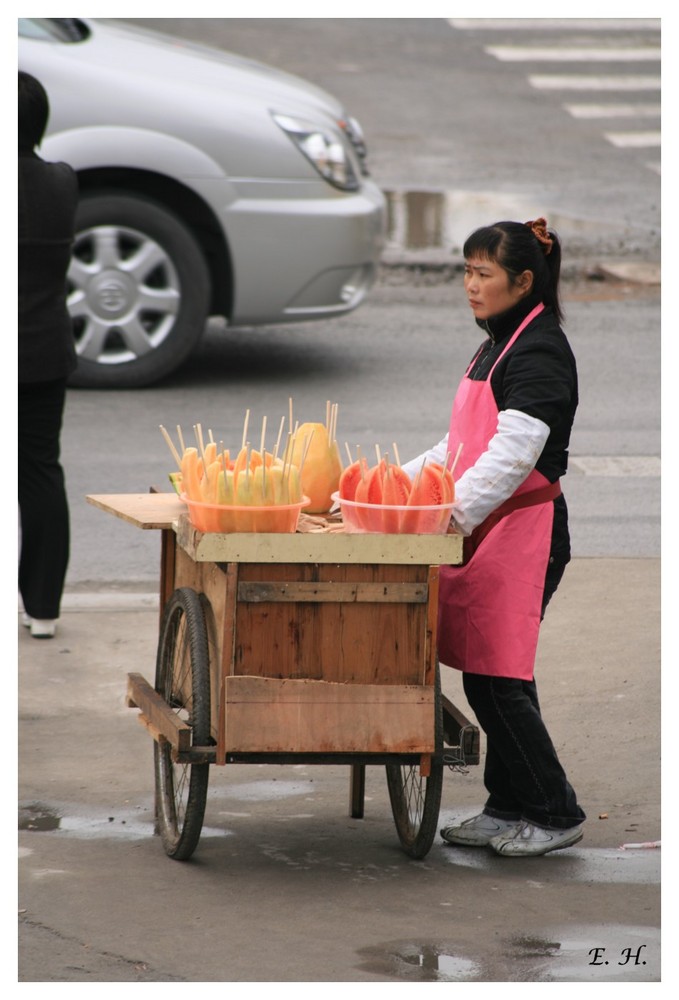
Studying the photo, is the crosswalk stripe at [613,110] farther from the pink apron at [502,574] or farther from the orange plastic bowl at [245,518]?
the orange plastic bowl at [245,518]

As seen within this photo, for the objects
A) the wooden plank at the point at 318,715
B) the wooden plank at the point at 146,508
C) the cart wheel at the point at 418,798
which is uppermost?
the wooden plank at the point at 146,508

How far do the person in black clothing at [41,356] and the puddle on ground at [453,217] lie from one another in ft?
25.6

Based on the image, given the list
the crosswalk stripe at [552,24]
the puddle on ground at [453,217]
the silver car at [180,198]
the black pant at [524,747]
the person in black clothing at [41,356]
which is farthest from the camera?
the crosswalk stripe at [552,24]

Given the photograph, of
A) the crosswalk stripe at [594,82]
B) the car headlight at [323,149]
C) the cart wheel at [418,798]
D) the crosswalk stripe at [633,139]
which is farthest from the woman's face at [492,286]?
the crosswalk stripe at [594,82]

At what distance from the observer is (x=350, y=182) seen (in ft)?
32.5

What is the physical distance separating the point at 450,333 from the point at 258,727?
773 cm

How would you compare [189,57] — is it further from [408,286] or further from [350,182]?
[408,286]

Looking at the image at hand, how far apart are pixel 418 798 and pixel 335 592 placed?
77 centimetres

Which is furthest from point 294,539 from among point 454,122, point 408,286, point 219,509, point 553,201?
point 454,122

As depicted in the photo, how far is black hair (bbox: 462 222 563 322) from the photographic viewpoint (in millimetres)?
4359

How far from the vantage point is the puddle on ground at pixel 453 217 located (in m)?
14.2

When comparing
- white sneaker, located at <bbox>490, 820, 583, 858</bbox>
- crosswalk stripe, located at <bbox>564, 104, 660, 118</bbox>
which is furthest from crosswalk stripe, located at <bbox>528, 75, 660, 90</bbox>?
white sneaker, located at <bbox>490, 820, 583, 858</bbox>

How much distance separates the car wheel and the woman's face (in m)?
5.28

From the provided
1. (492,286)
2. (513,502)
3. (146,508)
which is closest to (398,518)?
(513,502)
